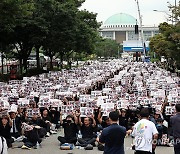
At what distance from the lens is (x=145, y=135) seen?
8547 mm

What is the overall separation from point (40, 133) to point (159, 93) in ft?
22.7

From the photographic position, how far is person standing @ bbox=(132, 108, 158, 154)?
855 centimetres

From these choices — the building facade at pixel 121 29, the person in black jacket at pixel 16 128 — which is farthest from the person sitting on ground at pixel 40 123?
the building facade at pixel 121 29

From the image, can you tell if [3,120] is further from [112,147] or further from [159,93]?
[159,93]

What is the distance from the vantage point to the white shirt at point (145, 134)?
28.1 feet

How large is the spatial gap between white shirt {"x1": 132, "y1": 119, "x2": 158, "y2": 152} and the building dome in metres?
179

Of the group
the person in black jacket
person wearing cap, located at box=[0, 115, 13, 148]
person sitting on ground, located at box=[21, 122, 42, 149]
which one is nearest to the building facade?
the person in black jacket

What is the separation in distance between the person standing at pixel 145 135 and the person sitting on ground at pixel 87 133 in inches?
212

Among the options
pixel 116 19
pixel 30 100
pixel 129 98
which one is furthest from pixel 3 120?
pixel 116 19

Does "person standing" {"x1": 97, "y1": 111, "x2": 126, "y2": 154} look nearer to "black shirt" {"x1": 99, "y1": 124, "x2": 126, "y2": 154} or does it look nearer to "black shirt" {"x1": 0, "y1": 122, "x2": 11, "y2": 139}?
"black shirt" {"x1": 99, "y1": 124, "x2": 126, "y2": 154}

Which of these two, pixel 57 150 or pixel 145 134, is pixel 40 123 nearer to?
pixel 57 150

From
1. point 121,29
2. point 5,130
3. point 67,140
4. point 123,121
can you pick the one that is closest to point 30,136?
point 5,130

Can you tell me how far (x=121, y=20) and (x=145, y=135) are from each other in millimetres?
182517

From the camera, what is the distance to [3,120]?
1383 cm
